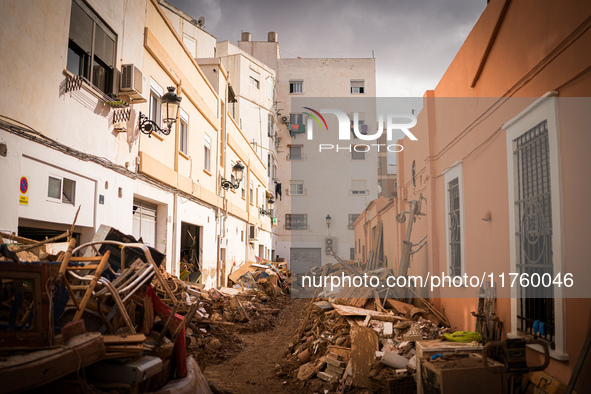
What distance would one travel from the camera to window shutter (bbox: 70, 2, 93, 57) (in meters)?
6.94

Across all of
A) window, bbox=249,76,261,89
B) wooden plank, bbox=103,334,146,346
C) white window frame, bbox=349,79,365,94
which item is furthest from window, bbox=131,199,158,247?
white window frame, bbox=349,79,365,94

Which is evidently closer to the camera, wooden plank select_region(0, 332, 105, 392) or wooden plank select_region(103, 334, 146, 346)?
wooden plank select_region(0, 332, 105, 392)

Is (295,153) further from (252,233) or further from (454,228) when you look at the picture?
(454,228)

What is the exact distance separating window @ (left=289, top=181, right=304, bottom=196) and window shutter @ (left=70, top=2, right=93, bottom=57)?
2820 cm

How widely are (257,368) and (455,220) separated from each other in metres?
4.61

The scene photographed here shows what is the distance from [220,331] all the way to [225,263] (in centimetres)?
719

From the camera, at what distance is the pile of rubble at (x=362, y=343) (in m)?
6.82

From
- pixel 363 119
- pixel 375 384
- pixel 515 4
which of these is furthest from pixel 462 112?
pixel 363 119

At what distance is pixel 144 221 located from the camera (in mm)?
10312

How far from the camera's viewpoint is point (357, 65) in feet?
117

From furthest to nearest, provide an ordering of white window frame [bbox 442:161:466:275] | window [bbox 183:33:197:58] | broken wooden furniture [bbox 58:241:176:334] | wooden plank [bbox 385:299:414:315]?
window [bbox 183:33:197:58] → wooden plank [bbox 385:299:414:315] → white window frame [bbox 442:161:466:275] → broken wooden furniture [bbox 58:241:176:334]

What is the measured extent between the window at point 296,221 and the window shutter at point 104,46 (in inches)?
1059

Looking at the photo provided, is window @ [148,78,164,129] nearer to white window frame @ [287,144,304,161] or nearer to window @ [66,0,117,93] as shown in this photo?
window @ [66,0,117,93]

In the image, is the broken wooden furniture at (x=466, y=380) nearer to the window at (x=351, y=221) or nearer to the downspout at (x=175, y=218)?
the downspout at (x=175, y=218)
